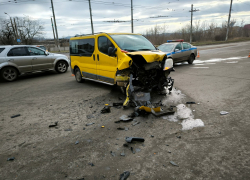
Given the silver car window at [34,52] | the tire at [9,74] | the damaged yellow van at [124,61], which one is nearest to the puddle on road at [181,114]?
the damaged yellow van at [124,61]

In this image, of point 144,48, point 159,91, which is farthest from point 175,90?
point 144,48

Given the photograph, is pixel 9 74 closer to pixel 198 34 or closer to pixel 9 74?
pixel 9 74

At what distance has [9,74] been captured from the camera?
9477mm

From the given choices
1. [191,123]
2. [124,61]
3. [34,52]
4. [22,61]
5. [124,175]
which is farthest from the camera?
[34,52]

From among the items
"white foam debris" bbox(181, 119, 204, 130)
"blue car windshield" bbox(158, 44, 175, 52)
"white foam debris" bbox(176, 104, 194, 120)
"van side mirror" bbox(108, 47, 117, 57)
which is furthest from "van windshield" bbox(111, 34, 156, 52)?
"blue car windshield" bbox(158, 44, 175, 52)

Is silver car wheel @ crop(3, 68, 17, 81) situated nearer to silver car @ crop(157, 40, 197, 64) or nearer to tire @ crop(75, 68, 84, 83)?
tire @ crop(75, 68, 84, 83)

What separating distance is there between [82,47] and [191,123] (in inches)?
222

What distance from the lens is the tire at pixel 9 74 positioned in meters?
9.32

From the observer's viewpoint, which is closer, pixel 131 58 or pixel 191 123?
pixel 191 123

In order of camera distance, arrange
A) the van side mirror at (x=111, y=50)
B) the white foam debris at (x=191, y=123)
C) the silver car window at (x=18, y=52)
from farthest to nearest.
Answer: the silver car window at (x=18, y=52), the van side mirror at (x=111, y=50), the white foam debris at (x=191, y=123)

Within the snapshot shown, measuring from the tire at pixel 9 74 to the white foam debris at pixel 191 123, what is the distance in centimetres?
965

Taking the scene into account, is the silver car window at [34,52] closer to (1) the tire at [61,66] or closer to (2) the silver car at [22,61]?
(2) the silver car at [22,61]

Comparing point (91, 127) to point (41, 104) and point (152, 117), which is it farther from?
point (41, 104)

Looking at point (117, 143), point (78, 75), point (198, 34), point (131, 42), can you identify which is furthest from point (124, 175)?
point (198, 34)
